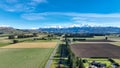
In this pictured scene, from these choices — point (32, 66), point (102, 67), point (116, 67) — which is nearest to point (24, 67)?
point (32, 66)

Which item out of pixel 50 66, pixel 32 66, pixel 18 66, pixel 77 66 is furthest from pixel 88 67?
pixel 18 66

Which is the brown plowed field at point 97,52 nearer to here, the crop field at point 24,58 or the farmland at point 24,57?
the farmland at point 24,57

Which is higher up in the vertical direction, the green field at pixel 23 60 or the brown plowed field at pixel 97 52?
the green field at pixel 23 60

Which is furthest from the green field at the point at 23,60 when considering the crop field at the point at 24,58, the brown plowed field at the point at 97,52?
the brown plowed field at the point at 97,52

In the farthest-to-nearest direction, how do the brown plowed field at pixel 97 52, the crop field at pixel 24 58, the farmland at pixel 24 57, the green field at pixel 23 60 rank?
the brown plowed field at pixel 97 52 < the farmland at pixel 24 57 < the crop field at pixel 24 58 < the green field at pixel 23 60

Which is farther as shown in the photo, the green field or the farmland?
the farmland

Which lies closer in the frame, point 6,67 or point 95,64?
point 6,67

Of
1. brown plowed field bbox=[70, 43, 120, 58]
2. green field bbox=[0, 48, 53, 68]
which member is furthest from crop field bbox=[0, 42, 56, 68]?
brown plowed field bbox=[70, 43, 120, 58]

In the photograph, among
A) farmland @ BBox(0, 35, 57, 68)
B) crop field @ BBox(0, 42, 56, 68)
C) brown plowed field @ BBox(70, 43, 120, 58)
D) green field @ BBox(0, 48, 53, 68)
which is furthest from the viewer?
brown plowed field @ BBox(70, 43, 120, 58)

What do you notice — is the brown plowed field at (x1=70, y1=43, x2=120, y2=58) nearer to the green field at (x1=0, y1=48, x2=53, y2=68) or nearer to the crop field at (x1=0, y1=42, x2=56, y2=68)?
the crop field at (x1=0, y1=42, x2=56, y2=68)

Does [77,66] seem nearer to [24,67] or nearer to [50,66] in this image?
[50,66]
